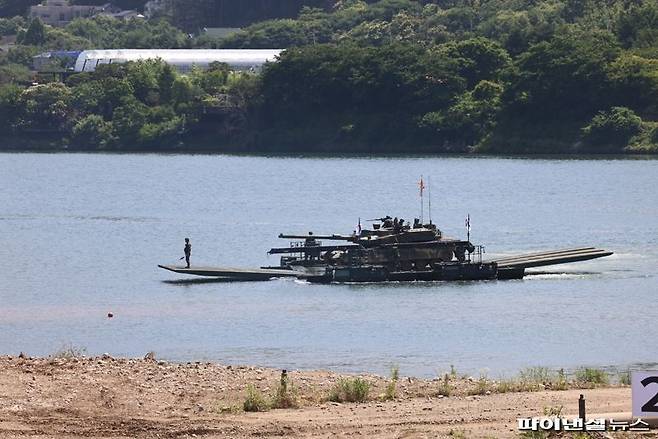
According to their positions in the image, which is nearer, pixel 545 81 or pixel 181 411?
pixel 181 411

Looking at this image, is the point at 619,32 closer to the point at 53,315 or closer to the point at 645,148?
the point at 645,148

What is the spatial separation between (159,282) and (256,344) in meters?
19.4

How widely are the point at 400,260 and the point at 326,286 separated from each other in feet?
10.4

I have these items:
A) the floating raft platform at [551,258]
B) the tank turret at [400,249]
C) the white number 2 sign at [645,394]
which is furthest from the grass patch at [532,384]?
the floating raft platform at [551,258]

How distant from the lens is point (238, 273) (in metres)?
74.1

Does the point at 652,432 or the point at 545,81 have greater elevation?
the point at 545,81

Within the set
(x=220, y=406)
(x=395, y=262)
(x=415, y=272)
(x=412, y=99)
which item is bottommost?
(x=220, y=406)

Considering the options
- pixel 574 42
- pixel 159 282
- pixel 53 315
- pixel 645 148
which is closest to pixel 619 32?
pixel 574 42

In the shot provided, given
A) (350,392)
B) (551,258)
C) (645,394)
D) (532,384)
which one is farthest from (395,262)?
(645,394)

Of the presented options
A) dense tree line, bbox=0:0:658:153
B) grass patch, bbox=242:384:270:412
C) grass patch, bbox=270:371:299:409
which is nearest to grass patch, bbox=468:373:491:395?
grass patch, bbox=270:371:299:409

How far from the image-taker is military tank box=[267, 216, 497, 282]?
72.3m

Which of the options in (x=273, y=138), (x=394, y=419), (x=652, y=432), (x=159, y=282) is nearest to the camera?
(x=652, y=432)

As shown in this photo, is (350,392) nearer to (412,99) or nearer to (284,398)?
(284,398)

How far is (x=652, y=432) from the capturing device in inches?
1289
